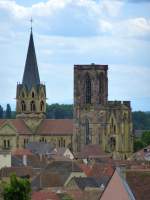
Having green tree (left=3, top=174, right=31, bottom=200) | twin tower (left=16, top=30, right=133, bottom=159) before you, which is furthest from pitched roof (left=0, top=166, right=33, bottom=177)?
twin tower (left=16, top=30, right=133, bottom=159)

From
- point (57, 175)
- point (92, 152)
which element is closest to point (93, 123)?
point (92, 152)

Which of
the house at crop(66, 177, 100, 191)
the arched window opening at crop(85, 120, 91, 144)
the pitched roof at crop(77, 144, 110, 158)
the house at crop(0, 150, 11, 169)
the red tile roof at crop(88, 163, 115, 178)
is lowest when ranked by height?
the house at crop(66, 177, 100, 191)

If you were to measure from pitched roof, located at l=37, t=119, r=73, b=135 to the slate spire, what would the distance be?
6.65 m

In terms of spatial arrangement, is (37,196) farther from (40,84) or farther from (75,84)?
(40,84)

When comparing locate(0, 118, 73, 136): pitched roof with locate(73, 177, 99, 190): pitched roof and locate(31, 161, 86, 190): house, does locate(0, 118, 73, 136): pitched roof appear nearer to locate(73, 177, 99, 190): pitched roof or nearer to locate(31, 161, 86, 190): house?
locate(31, 161, 86, 190): house

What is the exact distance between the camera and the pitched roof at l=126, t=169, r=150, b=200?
37.1m

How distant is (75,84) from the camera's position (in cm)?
14238

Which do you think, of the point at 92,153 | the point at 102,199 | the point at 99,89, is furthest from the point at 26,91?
the point at 102,199

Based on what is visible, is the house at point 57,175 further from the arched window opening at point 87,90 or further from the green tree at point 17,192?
the arched window opening at point 87,90

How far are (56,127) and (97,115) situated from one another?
9031 mm

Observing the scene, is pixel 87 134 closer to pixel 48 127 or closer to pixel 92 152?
pixel 48 127

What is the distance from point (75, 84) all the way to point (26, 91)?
441 inches

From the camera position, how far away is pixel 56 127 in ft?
483

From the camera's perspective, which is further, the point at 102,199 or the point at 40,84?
the point at 40,84
